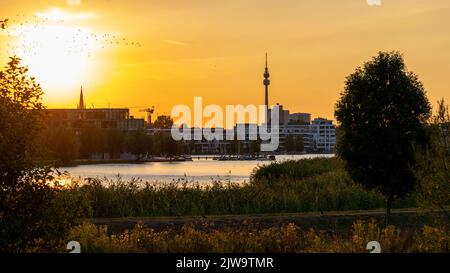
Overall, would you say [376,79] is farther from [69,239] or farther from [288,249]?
[69,239]

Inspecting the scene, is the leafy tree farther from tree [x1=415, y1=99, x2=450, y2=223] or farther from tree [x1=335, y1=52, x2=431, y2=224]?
tree [x1=415, y1=99, x2=450, y2=223]

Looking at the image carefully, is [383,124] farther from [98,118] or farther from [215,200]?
[98,118]

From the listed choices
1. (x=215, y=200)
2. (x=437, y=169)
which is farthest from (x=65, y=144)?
(x=437, y=169)

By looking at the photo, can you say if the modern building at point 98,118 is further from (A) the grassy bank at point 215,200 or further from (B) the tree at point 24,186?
(B) the tree at point 24,186

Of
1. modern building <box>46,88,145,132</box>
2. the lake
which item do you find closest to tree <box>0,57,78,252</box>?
the lake

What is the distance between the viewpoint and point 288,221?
79.4ft

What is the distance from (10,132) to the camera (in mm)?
11391

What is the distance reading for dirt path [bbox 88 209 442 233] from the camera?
76.8ft

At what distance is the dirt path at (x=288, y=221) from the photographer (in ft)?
76.8

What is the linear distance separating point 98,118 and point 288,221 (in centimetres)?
13934

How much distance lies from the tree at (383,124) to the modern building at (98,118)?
119m

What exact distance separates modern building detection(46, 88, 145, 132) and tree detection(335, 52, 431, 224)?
119372 millimetres
